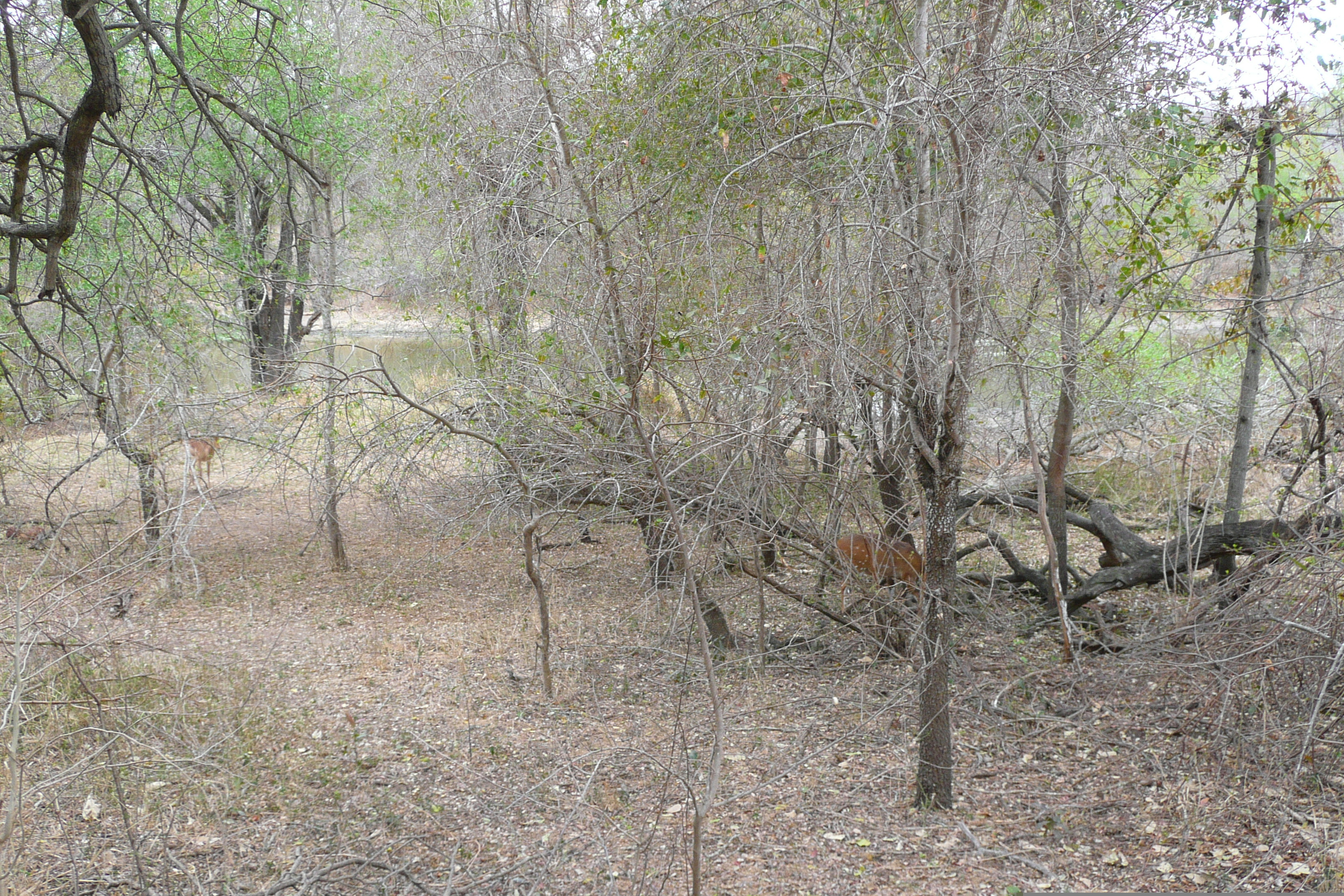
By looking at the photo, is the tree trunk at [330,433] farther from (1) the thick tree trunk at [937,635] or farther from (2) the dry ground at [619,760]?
(1) the thick tree trunk at [937,635]

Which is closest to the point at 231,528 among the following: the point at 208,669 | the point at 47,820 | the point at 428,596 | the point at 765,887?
the point at 428,596

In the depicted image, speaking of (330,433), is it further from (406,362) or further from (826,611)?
(406,362)

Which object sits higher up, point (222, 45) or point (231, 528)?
point (222, 45)

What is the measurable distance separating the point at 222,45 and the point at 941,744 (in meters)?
6.80

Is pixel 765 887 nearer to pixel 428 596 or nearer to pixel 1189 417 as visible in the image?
pixel 1189 417

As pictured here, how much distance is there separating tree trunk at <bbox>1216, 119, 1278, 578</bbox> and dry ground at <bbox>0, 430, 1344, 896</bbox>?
2.79 ft

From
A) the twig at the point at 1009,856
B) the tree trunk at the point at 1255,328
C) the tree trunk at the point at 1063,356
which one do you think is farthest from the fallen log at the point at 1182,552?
the twig at the point at 1009,856

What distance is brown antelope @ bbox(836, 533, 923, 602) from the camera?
6.32 m

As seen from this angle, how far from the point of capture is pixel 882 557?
657cm

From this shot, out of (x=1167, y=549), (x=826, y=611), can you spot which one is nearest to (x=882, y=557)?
(x=826, y=611)

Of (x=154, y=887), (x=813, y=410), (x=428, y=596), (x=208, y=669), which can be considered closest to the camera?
(x=154, y=887)

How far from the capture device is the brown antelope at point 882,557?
6324 millimetres

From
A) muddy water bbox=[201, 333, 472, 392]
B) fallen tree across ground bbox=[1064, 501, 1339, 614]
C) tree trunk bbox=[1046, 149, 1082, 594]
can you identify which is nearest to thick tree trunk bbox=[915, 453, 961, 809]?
tree trunk bbox=[1046, 149, 1082, 594]

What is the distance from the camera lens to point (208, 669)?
678cm
